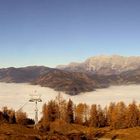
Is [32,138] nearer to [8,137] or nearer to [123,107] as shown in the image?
[8,137]

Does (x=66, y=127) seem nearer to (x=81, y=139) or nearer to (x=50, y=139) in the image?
(x=81, y=139)

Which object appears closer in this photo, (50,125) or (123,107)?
(50,125)

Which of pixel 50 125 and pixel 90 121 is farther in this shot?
pixel 90 121

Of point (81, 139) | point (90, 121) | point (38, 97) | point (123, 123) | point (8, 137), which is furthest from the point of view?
point (90, 121)

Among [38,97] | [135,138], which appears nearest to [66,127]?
[38,97]

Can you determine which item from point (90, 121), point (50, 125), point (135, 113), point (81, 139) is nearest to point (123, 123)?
point (135, 113)

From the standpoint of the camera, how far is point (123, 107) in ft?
645

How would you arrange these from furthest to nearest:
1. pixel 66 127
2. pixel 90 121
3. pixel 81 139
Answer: pixel 90 121 → pixel 66 127 → pixel 81 139

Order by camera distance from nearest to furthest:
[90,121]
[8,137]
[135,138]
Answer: [8,137] → [135,138] → [90,121]

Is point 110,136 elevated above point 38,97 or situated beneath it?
situated beneath

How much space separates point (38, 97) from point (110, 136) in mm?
36850

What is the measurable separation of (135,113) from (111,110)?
1707cm

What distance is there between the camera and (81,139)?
118m

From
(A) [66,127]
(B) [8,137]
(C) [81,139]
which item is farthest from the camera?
(A) [66,127]
